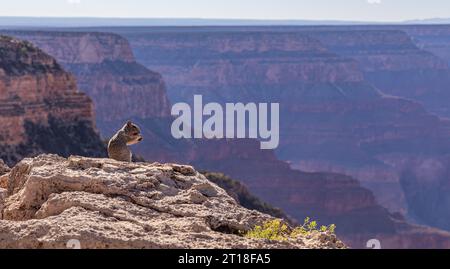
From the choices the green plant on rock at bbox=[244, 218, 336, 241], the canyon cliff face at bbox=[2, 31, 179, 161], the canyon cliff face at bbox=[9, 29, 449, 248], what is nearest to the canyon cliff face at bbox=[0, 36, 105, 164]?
the green plant on rock at bbox=[244, 218, 336, 241]

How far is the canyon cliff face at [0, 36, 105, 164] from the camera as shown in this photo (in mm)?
47681

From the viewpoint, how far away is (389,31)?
505 ft

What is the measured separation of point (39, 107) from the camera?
2019 inches

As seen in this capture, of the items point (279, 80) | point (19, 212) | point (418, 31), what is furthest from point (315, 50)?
point (19, 212)

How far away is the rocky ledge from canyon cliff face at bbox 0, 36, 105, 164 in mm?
36300

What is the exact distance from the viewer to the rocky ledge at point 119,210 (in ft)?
27.4

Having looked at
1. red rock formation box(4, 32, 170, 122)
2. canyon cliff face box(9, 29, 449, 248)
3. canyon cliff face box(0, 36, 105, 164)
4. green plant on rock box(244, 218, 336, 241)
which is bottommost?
canyon cliff face box(9, 29, 449, 248)

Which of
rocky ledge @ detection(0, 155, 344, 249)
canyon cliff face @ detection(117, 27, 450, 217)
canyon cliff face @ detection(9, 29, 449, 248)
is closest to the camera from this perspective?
rocky ledge @ detection(0, 155, 344, 249)

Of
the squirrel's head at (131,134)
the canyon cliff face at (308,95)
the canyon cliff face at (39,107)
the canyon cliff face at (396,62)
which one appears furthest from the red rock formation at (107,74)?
the squirrel's head at (131,134)

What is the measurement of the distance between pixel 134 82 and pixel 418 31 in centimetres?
8122

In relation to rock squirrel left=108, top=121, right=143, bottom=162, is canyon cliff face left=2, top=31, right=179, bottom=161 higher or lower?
lower

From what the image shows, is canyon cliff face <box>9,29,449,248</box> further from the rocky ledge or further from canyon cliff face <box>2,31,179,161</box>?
the rocky ledge
